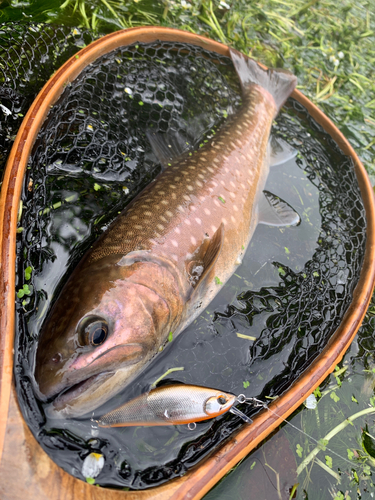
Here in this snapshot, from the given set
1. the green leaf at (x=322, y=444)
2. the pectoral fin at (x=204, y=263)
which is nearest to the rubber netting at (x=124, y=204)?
the pectoral fin at (x=204, y=263)

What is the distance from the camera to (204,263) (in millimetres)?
2695

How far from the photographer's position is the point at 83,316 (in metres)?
1.99

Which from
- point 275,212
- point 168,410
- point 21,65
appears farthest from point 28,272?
point 275,212

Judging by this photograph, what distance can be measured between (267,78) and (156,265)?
338cm

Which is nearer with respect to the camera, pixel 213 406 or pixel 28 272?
pixel 213 406

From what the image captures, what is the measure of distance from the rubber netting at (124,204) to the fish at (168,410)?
14cm

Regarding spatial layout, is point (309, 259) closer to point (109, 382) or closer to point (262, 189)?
point (262, 189)

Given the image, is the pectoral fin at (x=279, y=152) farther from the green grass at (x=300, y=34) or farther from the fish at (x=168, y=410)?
the fish at (x=168, y=410)

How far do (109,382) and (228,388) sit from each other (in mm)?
979

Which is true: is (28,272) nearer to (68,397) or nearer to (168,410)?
(68,397)

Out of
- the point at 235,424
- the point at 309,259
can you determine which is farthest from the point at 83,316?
the point at 309,259

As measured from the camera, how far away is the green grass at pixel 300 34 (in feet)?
14.8

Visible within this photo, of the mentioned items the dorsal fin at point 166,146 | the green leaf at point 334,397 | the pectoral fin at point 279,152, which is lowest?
the green leaf at point 334,397

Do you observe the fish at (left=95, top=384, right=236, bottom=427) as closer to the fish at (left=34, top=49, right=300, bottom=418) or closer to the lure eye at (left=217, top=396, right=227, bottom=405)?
the lure eye at (left=217, top=396, right=227, bottom=405)
